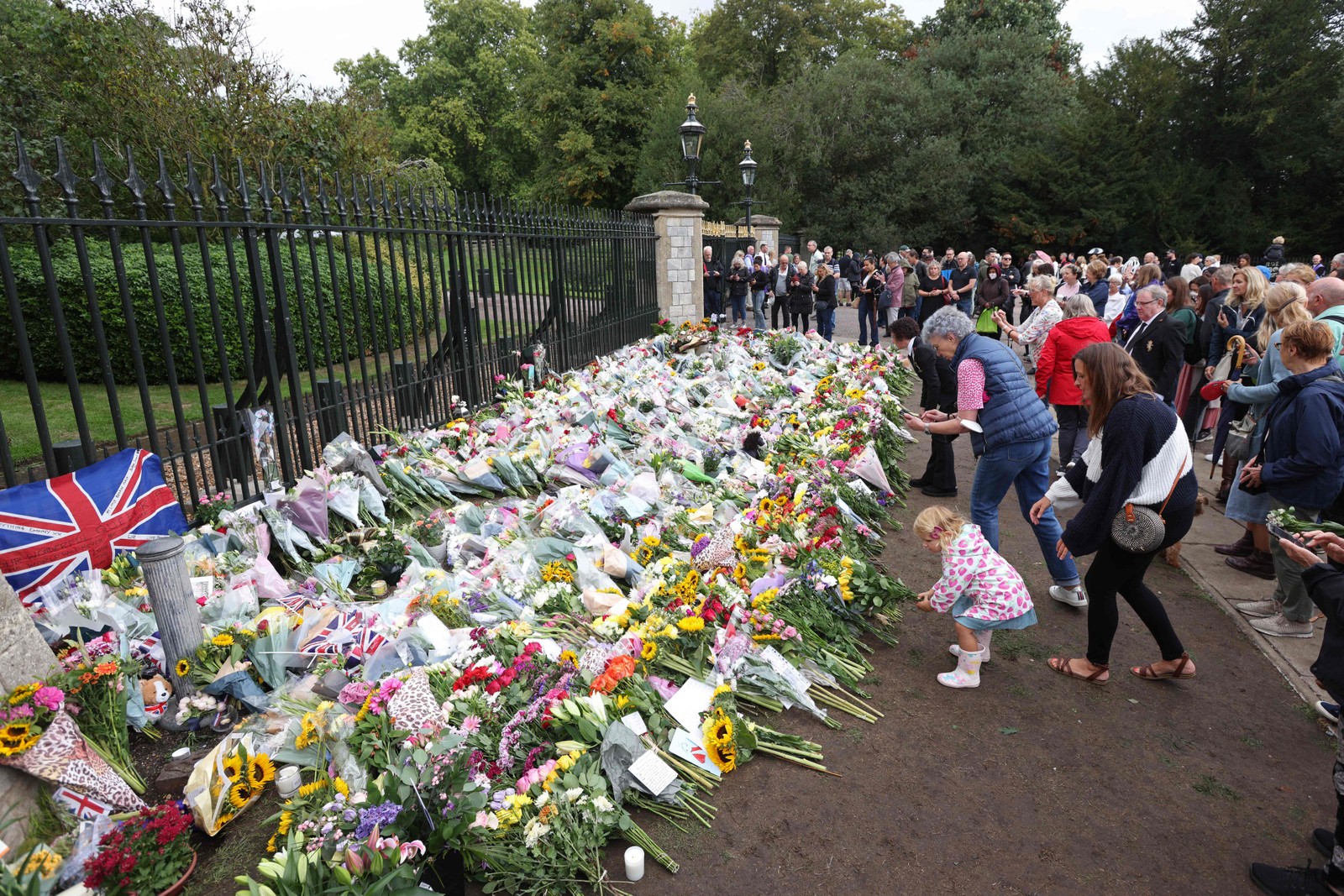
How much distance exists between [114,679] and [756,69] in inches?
1536

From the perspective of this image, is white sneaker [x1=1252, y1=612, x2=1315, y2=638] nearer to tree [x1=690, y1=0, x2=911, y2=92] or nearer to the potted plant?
the potted plant

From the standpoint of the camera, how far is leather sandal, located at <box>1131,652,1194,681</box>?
3.76m

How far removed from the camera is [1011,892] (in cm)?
258

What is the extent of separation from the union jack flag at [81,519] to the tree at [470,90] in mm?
40662

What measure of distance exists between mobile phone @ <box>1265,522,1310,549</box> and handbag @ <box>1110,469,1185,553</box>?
1.27ft

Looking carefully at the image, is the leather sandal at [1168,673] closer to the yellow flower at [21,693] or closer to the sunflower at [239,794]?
the sunflower at [239,794]

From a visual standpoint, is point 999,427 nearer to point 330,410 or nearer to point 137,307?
point 330,410

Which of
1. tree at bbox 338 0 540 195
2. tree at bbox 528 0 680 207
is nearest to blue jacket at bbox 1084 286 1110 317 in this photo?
tree at bbox 528 0 680 207

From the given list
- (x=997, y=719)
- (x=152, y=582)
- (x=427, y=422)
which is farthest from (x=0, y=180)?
(x=997, y=719)

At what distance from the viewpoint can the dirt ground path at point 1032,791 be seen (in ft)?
8.73

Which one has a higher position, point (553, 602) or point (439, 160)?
point (439, 160)

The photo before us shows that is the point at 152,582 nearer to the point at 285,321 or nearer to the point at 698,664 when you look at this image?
the point at 698,664

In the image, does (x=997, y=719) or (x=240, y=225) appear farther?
(x=240, y=225)

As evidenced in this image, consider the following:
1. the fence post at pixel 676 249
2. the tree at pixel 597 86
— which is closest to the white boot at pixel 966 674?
the fence post at pixel 676 249
